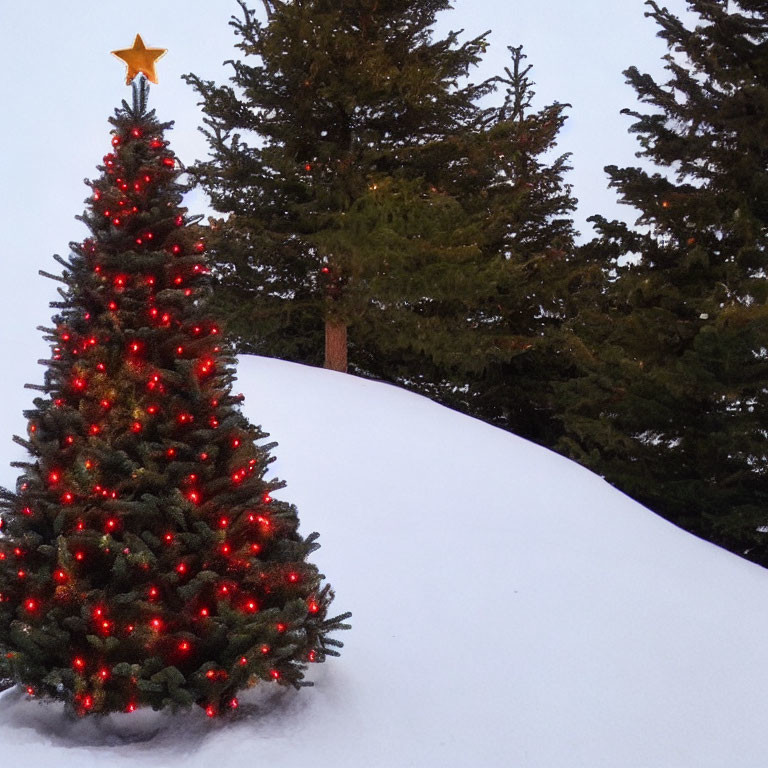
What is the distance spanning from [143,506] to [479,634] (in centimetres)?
251

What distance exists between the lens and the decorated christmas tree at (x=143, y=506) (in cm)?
340

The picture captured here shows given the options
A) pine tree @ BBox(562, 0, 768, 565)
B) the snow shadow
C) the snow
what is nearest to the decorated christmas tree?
the snow shadow

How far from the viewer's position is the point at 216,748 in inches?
137

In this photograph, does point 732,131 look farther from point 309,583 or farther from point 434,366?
point 309,583

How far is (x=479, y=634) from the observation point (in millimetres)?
4969

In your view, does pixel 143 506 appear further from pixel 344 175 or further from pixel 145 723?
pixel 344 175

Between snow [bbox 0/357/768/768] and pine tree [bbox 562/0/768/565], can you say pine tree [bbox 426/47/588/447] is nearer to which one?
pine tree [bbox 562/0/768/565]

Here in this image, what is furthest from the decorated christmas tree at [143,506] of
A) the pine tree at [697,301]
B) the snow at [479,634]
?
the pine tree at [697,301]

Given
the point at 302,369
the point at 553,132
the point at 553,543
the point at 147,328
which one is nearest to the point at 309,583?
the point at 147,328

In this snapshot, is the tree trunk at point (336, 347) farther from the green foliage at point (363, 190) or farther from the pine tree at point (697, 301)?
the pine tree at point (697, 301)

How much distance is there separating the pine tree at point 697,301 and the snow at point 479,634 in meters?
3.31

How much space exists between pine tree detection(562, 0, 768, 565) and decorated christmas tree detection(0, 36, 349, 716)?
7.65m

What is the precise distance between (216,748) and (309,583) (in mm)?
836

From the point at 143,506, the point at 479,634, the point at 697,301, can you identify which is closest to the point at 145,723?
the point at 143,506
